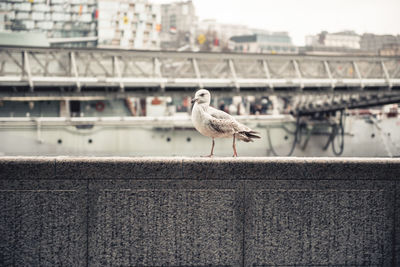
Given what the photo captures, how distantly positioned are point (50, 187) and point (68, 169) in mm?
278

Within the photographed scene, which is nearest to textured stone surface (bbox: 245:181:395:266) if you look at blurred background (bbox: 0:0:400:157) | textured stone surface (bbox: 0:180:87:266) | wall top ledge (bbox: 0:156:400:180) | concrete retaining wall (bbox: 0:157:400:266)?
concrete retaining wall (bbox: 0:157:400:266)

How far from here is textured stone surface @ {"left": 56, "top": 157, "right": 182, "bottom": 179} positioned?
6.12 meters

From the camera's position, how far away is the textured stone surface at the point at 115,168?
6.12m

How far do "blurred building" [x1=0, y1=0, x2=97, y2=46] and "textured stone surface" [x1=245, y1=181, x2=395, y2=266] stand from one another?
1435 inches

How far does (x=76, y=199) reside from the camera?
20.3ft

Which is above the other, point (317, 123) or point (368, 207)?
point (368, 207)

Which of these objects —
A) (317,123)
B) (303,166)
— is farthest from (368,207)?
(317,123)

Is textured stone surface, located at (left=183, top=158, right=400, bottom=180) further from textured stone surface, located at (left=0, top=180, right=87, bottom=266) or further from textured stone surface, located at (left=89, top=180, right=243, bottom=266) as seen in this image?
textured stone surface, located at (left=0, top=180, right=87, bottom=266)

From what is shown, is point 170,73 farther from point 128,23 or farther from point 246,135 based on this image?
point 128,23

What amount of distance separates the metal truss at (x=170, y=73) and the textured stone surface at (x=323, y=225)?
102ft

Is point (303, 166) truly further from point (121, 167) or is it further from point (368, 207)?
point (121, 167)

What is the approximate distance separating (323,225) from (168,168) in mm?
1830

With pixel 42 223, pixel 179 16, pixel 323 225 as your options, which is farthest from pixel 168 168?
pixel 179 16

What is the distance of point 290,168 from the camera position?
20.5 feet
